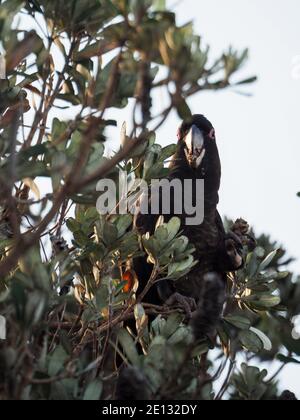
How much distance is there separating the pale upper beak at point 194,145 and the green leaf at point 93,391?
2.67 metres

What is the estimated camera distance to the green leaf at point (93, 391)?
8.00ft

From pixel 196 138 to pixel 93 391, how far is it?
2.72 metres

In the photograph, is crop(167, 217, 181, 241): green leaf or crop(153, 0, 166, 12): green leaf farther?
crop(167, 217, 181, 241): green leaf

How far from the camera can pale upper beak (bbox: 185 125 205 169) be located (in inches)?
195

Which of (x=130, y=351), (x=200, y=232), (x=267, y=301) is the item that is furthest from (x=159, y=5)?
(x=200, y=232)

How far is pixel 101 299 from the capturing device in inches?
128

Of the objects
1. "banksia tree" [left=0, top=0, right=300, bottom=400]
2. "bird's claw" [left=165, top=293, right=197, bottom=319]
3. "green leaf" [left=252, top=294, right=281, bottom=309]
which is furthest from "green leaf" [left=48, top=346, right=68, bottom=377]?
"green leaf" [left=252, top=294, right=281, bottom=309]

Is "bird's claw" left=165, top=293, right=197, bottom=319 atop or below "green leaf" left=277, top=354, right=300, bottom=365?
below

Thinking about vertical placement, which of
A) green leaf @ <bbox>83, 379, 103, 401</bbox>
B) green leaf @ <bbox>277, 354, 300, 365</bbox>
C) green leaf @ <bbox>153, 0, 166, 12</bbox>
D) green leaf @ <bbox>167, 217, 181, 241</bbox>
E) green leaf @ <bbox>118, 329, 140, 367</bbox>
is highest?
green leaf @ <bbox>153, 0, 166, 12</bbox>

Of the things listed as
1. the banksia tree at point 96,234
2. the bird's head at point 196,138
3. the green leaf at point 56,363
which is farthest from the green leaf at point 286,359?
the bird's head at point 196,138

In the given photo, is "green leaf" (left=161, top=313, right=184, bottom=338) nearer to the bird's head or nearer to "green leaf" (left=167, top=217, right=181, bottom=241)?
"green leaf" (left=167, top=217, right=181, bottom=241)
